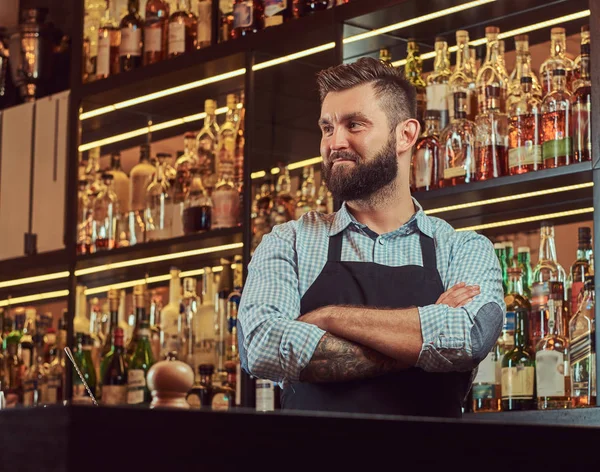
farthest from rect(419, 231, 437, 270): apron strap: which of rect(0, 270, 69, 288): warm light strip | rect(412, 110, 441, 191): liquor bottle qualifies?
rect(0, 270, 69, 288): warm light strip

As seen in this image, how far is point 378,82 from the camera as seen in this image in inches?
81.3

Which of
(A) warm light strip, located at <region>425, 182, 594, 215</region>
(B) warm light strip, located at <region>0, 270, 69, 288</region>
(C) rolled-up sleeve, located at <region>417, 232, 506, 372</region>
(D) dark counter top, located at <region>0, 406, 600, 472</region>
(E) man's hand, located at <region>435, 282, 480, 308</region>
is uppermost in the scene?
(A) warm light strip, located at <region>425, 182, 594, 215</region>

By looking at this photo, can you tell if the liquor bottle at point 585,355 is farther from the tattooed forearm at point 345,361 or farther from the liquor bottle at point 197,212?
the liquor bottle at point 197,212

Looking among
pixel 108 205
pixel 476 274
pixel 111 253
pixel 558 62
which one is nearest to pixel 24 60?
pixel 108 205

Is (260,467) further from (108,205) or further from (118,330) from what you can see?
(108,205)

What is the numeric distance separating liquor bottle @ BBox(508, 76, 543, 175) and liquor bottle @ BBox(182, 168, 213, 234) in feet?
3.14

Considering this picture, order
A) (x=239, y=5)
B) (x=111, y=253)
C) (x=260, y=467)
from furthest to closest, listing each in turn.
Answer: (x=111, y=253) → (x=239, y=5) → (x=260, y=467)

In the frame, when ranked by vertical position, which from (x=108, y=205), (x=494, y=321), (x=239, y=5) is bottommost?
(x=494, y=321)

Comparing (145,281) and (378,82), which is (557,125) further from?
(145,281)

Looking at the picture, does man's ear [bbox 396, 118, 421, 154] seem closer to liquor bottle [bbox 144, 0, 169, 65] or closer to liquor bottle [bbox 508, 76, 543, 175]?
liquor bottle [bbox 508, 76, 543, 175]

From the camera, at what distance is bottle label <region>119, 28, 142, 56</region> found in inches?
131

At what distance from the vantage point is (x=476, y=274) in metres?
1.94

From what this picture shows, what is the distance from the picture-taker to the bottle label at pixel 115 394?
3.24 meters

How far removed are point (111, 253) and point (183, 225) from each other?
0.80 ft
